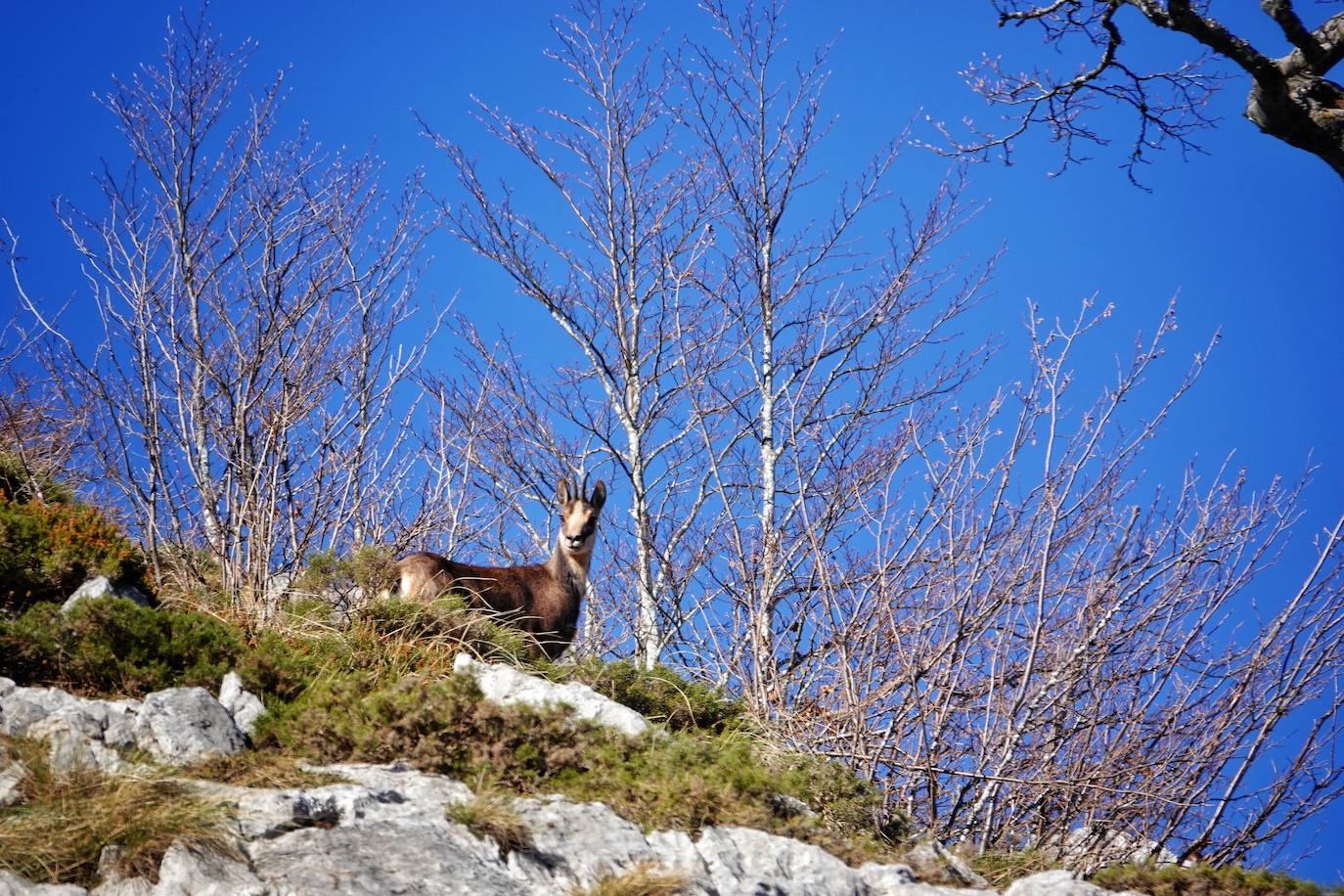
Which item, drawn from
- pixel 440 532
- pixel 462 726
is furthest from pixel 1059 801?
pixel 440 532

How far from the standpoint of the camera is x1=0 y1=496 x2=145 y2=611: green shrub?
8305 mm

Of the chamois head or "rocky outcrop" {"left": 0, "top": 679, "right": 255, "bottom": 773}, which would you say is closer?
"rocky outcrop" {"left": 0, "top": 679, "right": 255, "bottom": 773}

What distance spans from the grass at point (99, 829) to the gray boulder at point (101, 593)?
7.92 feet

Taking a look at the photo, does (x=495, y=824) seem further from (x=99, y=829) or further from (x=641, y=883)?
(x=99, y=829)

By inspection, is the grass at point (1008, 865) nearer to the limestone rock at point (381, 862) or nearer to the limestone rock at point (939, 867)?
the limestone rock at point (939, 867)

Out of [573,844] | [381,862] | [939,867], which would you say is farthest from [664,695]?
[381,862]

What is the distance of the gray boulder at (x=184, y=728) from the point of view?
19.5 feet

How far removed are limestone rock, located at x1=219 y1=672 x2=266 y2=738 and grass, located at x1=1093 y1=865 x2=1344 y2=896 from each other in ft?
14.5

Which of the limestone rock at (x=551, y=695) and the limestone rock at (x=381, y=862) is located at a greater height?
the limestone rock at (x=551, y=695)

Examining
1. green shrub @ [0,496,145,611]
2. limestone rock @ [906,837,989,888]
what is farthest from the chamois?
limestone rock @ [906,837,989,888]

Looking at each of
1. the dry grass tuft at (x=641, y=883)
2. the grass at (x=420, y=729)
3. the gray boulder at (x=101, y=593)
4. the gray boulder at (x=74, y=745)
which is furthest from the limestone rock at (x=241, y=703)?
the dry grass tuft at (x=641, y=883)

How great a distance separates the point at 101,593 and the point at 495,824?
3669mm

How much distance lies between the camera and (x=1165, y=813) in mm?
7719

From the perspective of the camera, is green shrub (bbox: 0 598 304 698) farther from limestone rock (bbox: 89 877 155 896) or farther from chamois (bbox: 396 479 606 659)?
limestone rock (bbox: 89 877 155 896)
